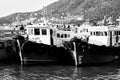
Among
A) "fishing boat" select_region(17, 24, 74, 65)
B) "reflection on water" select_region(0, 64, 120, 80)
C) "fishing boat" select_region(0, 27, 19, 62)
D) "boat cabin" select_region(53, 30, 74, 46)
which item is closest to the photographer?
"reflection on water" select_region(0, 64, 120, 80)

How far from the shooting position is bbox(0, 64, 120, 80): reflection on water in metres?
33.1

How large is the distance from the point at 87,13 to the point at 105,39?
14201 centimetres

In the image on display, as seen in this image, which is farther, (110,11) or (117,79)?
(110,11)

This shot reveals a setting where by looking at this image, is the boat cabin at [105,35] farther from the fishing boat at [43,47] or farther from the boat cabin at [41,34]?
the boat cabin at [41,34]

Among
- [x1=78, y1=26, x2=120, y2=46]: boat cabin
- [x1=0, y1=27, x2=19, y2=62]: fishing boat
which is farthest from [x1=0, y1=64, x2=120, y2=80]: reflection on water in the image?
[x1=78, y1=26, x2=120, y2=46]: boat cabin

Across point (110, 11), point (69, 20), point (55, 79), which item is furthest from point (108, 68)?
point (69, 20)

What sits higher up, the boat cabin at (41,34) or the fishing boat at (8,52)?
the boat cabin at (41,34)

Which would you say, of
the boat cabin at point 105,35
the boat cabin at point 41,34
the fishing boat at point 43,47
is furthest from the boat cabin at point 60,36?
the boat cabin at point 105,35

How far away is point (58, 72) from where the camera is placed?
3572 cm

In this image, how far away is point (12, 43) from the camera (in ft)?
139

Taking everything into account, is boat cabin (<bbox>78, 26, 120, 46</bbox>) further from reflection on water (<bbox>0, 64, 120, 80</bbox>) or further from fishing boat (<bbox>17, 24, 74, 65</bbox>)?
reflection on water (<bbox>0, 64, 120, 80</bbox>)

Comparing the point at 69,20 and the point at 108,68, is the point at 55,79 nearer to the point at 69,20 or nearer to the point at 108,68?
the point at 108,68

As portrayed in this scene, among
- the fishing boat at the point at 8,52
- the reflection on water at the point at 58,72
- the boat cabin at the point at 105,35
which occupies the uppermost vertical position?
the boat cabin at the point at 105,35

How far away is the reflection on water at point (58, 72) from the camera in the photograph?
109ft
